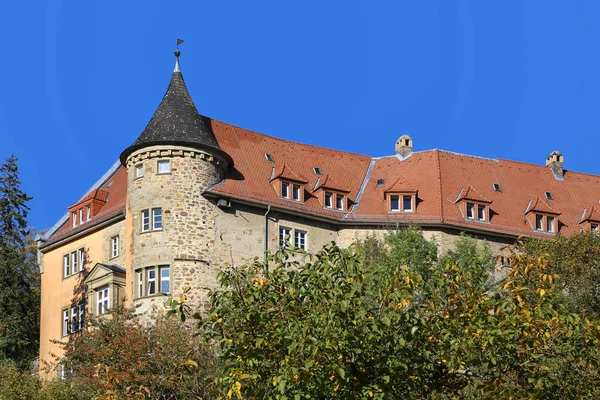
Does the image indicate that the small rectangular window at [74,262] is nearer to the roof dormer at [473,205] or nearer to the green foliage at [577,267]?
the roof dormer at [473,205]

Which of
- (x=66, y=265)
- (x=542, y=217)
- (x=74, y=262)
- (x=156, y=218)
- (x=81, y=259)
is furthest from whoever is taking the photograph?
(x=542, y=217)

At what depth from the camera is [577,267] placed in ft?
151

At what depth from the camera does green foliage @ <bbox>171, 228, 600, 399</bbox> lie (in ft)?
73.6

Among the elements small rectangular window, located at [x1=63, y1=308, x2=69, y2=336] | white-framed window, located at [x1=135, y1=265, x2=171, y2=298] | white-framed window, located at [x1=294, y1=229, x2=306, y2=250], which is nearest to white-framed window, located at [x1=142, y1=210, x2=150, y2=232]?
white-framed window, located at [x1=135, y1=265, x2=171, y2=298]

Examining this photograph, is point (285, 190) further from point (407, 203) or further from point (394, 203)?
point (407, 203)

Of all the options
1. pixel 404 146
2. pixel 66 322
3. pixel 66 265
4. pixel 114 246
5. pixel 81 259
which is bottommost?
pixel 66 322

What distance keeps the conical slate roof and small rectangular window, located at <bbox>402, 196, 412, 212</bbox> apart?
7744mm

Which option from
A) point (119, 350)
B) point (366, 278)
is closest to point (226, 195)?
point (119, 350)

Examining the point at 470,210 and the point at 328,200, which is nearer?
the point at 328,200

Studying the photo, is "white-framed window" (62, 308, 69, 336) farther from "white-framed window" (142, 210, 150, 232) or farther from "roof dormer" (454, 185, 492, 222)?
"roof dormer" (454, 185, 492, 222)

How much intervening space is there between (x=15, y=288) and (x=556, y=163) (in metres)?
26.1

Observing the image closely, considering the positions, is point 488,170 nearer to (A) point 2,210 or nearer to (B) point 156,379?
(A) point 2,210

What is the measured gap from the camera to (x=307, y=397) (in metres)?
22.1

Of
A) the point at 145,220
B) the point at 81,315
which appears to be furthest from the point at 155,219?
the point at 81,315
